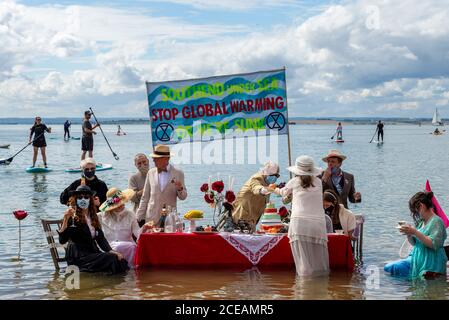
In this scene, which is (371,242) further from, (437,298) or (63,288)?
(63,288)

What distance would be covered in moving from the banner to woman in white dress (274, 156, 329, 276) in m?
1.90

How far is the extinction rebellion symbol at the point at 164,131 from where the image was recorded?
10.8 metres

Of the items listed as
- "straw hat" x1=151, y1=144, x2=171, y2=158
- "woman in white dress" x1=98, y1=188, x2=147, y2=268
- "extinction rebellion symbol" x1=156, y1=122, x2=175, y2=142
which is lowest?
"woman in white dress" x1=98, y1=188, x2=147, y2=268

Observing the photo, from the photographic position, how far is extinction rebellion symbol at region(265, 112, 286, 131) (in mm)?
10719

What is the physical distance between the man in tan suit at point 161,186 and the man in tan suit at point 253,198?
799mm

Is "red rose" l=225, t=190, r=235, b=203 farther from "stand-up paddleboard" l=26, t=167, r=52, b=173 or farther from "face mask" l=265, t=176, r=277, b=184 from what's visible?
"stand-up paddleboard" l=26, t=167, r=52, b=173

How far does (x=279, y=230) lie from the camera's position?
9688mm

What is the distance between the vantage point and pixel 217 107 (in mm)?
10836

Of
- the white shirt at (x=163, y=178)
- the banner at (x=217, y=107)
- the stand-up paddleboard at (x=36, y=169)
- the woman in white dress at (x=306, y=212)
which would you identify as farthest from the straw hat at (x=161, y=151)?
the stand-up paddleboard at (x=36, y=169)

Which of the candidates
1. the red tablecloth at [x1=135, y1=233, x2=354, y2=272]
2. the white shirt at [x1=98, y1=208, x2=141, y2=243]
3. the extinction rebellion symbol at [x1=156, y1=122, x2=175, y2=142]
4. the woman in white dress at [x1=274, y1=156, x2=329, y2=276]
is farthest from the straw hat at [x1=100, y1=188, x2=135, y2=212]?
the woman in white dress at [x1=274, y1=156, x2=329, y2=276]

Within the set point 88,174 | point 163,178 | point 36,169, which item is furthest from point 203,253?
point 36,169

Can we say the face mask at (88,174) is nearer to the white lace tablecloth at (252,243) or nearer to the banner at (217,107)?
the banner at (217,107)

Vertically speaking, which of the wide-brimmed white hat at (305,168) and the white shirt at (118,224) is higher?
the wide-brimmed white hat at (305,168)
